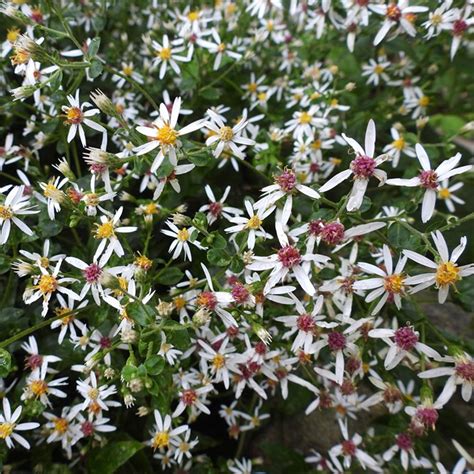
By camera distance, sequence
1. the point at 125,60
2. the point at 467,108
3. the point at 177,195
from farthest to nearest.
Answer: the point at 467,108 < the point at 125,60 < the point at 177,195

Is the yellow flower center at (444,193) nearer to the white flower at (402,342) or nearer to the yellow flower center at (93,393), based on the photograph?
the white flower at (402,342)

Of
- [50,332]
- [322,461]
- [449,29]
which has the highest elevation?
[449,29]

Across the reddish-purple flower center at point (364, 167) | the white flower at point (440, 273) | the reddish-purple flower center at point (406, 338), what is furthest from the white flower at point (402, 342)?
the reddish-purple flower center at point (364, 167)

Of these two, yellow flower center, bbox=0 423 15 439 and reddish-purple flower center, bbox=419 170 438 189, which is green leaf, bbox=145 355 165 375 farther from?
reddish-purple flower center, bbox=419 170 438 189

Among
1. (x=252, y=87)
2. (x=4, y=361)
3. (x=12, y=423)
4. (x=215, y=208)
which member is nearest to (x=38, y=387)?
(x=12, y=423)

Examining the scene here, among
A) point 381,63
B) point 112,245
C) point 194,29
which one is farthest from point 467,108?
point 112,245

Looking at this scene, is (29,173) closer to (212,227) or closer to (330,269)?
(212,227)

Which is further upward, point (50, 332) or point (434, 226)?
point (434, 226)
